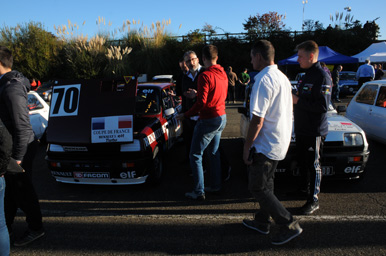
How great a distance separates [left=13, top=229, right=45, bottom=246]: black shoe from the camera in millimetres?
2893

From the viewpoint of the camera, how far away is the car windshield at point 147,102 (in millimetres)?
5048

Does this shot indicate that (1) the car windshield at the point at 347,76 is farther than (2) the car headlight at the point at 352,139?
Yes

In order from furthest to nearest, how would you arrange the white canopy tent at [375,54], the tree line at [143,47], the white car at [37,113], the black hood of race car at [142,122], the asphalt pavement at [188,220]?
1. the tree line at [143,47]
2. the white canopy tent at [375,54]
3. the white car at [37,113]
4. the black hood of race car at [142,122]
5. the asphalt pavement at [188,220]

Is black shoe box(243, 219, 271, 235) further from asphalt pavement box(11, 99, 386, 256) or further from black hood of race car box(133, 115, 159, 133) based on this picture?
black hood of race car box(133, 115, 159, 133)

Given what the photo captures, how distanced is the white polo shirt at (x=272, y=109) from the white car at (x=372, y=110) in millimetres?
4010

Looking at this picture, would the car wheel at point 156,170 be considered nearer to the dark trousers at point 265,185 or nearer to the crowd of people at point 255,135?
the crowd of people at point 255,135

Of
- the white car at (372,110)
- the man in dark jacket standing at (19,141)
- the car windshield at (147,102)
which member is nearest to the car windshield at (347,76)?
the white car at (372,110)

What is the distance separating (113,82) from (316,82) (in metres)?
2.87

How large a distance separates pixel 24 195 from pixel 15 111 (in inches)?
34.5

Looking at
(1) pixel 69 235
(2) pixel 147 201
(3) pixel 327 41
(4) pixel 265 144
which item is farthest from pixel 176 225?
(3) pixel 327 41

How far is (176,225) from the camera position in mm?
3188

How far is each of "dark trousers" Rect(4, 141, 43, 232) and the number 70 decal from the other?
1.26 m

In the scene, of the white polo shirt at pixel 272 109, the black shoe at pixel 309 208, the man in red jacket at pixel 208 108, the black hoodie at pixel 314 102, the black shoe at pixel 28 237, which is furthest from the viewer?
the man in red jacket at pixel 208 108

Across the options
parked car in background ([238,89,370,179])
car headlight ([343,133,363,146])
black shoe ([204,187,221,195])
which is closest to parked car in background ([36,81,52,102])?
black shoe ([204,187,221,195])
